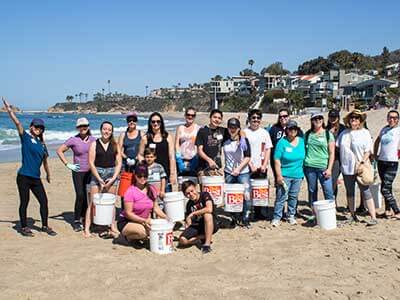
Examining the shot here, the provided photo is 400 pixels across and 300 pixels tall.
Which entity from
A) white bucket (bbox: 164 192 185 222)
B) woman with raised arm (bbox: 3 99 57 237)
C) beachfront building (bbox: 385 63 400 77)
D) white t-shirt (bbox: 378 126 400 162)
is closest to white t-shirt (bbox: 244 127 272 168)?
white bucket (bbox: 164 192 185 222)

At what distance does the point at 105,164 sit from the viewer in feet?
21.0

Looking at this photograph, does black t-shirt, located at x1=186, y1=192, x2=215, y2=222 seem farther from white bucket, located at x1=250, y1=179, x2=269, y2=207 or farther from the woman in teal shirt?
the woman in teal shirt

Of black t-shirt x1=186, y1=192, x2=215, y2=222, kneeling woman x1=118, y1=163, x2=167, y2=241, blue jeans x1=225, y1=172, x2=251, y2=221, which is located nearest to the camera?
kneeling woman x1=118, y1=163, x2=167, y2=241

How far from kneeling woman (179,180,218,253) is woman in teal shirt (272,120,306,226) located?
4.51 ft

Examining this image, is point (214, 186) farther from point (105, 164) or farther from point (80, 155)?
point (80, 155)

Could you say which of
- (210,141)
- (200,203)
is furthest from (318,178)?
(200,203)

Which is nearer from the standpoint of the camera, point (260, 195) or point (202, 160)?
point (202, 160)

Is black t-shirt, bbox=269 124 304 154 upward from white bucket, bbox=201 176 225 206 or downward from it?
upward

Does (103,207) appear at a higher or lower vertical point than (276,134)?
lower

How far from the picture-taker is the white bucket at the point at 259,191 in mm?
6818

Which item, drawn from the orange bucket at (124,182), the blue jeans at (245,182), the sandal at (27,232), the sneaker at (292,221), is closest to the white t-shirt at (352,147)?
the sneaker at (292,221)

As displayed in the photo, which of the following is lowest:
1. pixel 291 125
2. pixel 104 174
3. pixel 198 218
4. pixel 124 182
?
pixel 198 218

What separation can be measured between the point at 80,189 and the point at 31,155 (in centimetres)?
88

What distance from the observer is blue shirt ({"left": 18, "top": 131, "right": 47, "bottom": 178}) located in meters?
6.32
